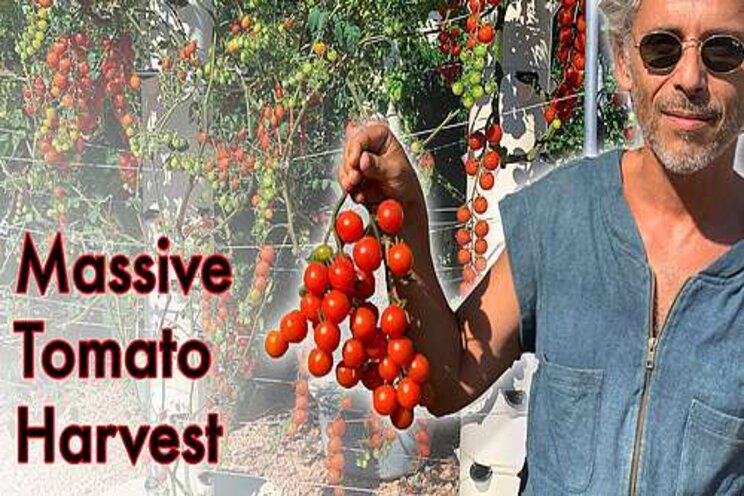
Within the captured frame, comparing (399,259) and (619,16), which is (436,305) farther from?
(619,16)

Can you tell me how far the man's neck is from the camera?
3.16 feet

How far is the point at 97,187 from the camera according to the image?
5.66 feet

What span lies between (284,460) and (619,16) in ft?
3.78

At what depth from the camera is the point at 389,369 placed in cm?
91

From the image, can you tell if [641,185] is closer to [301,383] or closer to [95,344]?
[301,383]

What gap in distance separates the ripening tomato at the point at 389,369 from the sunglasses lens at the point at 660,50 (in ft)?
1.21

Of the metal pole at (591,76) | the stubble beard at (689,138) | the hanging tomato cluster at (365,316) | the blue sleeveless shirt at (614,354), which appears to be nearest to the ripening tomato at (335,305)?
the hanging tomato cluster at (365,316)

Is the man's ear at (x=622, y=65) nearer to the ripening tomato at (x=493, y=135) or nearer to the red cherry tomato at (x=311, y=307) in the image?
the red cherry tomato at (x=311, y=307)

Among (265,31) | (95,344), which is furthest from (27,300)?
(265,31)

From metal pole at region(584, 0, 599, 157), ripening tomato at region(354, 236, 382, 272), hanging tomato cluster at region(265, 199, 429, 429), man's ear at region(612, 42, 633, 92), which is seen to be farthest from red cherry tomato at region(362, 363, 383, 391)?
metal pole at region(584, 0, 599, 157)

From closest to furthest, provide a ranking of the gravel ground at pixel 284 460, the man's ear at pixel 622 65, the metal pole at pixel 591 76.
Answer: the man's ear at pixel 622 65 < the metal pole at pixel 591 76 < the gravel ground at pixel 284 460

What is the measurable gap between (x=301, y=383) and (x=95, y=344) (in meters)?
0.38

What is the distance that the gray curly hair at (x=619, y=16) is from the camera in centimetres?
97

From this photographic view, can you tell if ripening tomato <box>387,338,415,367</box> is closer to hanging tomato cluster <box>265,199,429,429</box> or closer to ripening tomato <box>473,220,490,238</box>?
hanging tomato cluster <box>265,199,429,429</box>
